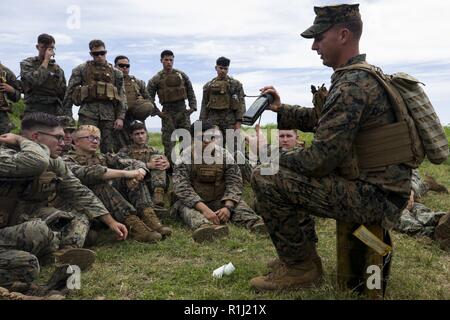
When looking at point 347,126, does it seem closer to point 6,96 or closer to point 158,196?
point 158,196

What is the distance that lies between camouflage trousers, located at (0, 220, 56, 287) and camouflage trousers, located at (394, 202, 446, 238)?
4.34 m

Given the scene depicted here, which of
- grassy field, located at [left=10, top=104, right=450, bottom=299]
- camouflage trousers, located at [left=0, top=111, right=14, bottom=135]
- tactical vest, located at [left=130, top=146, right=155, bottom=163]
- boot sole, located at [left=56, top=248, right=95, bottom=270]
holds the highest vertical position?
camouflage trousers, located at [left=0, top=111, right=14, bottom=135]

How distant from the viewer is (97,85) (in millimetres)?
8789

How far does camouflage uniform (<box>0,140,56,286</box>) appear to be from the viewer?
155 inches

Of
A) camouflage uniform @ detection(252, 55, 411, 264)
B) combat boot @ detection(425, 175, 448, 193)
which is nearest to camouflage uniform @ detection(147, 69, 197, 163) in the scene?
combat boot @ detection(425, 175, 448, 193)

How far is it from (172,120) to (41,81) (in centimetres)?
333

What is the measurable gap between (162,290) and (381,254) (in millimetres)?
1864

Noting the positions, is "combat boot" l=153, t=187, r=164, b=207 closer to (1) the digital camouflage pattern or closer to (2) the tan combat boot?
(2) the tan combat boot

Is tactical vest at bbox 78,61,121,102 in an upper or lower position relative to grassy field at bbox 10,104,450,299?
upper

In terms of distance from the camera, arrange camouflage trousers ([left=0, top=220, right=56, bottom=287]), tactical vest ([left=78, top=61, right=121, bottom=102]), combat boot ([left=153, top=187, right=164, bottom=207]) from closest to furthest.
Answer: camouflage trousers ([left=0, top=220, right=56, bottom=287]) → combat boot ([left=153, top=187, right=164, bottom=207]) → tactical vest ([left=78, top=61, right=121, bottom=102])

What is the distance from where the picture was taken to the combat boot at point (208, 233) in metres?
5.53

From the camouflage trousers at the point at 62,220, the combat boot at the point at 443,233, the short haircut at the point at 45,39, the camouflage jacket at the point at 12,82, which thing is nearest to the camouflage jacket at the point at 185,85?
the short haircut at the point at 45,39

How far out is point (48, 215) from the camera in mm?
4977

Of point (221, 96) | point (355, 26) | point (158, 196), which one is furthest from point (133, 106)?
point (355, 26)
